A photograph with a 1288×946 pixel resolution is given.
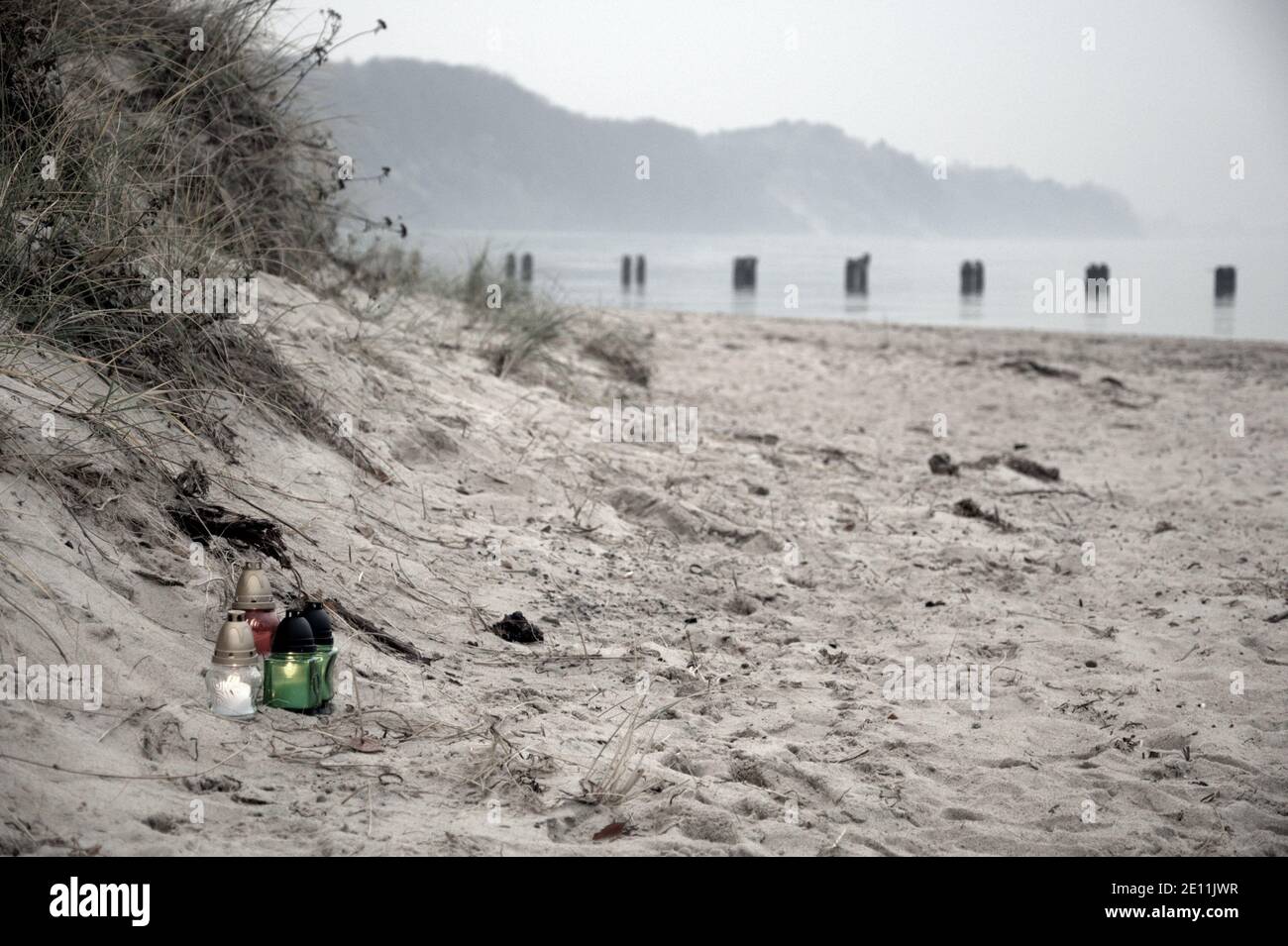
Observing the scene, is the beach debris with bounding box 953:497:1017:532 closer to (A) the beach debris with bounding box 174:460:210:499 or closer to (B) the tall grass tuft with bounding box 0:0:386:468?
(B) the tall grass tuft with bounding box 0:0:386:468

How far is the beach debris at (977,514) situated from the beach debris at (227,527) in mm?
3711

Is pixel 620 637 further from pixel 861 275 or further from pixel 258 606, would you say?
pixel 861 275

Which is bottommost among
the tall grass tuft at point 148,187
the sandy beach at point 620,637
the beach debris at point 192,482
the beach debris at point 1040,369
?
the sandy beach at point 620,637

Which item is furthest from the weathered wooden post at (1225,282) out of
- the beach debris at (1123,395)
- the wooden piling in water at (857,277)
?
the beach debris at (1123,395)

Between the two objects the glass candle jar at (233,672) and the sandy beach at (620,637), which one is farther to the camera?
the glass candle jar at (233,672)

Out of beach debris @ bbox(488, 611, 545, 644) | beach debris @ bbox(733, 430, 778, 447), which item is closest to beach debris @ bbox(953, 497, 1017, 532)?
beach debris @ bbox(733, 430, 778, 447)

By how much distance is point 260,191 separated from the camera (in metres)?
5.78

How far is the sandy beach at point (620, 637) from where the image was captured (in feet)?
8.54

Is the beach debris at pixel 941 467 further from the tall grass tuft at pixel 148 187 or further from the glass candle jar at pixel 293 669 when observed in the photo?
the glass candle jar at pixel 293 669

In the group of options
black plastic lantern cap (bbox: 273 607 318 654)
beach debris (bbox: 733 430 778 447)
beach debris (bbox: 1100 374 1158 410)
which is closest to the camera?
black plastic lantern cap (bbox: 273 607 318 654)

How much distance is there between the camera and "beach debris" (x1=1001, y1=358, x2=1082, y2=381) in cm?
1073

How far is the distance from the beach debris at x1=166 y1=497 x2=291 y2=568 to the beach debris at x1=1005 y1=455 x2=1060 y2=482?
16.2 ft

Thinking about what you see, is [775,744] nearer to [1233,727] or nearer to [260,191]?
[1233,727]
